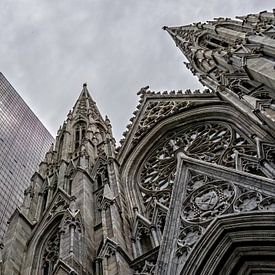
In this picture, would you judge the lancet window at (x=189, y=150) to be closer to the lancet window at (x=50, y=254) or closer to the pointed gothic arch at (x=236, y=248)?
the lancet window at (x=50, y=254)

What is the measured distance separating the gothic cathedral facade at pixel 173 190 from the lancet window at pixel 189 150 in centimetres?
5

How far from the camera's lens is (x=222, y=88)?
19.7m

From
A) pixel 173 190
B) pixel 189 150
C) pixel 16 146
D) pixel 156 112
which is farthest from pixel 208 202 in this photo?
pixel 16 146

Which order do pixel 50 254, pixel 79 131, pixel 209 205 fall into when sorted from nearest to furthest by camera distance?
pixel 209 205, pixel 50 254, pixel 79 131

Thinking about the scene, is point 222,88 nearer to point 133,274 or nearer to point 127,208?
point 127,208

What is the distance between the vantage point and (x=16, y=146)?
163 feet

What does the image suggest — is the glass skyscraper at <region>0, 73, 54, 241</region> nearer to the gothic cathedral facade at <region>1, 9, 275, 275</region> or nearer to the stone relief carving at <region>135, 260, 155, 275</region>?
the gothic cathedral facade at <region>1, 9, 275, 275</region>

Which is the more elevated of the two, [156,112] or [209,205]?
[156,112]

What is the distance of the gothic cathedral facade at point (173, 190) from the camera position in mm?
12375

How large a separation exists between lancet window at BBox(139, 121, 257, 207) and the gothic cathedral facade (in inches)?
2.1

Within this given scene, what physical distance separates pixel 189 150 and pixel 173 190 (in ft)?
14.1

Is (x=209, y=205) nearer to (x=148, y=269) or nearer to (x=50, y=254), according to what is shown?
(x=148, y=269)

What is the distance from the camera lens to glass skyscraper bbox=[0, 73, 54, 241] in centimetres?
4094

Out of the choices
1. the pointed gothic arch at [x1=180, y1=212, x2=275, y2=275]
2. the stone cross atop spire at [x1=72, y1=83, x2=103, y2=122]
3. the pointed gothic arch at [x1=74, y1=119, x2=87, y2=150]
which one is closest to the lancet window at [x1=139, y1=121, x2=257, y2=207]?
the pointed gothic arch at [x1=180, y1=212, x2=275, y2=275]
